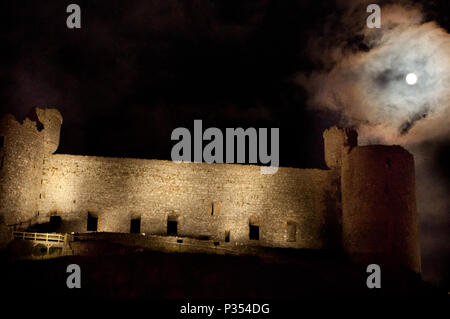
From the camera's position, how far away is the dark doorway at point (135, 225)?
25.2 meters

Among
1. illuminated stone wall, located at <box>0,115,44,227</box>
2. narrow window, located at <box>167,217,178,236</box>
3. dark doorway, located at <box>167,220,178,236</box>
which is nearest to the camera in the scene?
illuminated stone wall, located at <box>0,115,44,227</box>

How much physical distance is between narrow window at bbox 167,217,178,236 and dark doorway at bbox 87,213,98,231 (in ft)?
13.7

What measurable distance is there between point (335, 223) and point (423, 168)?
53.3 feet

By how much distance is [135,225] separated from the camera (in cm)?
2575

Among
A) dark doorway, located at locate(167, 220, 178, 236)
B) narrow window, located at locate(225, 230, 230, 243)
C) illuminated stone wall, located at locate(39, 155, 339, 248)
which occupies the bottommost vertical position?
narrow window, located at locate(225, 230, 230, 243)

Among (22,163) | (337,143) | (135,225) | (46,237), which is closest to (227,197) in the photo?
(135,225)

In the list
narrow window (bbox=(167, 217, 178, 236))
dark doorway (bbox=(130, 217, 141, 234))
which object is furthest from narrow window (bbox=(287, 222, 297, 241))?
dark doorway (bbox=(130, 217, 141, 234))

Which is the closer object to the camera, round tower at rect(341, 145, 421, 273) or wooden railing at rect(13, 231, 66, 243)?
wooden railing at rect(13, 231, 66, 243)

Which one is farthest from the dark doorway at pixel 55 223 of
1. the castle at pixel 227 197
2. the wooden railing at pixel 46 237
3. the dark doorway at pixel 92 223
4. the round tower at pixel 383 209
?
the round tower at pixel 383 209

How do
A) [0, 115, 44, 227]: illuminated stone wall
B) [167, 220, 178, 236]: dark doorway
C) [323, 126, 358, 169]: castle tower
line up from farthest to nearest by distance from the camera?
[323, 126, 358, 169]: castle tower → [167, 220, 178, 236]: dark doorway → [0, 115, 44, 227]: illuminated stone wall

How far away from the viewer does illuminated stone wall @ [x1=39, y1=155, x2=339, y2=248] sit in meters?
24.1

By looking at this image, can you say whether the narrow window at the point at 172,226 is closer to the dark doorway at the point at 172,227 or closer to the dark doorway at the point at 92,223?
the dark doorway at the point at 172,227

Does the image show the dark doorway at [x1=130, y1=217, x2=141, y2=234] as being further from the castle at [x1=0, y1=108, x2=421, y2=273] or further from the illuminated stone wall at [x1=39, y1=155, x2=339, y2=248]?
the illuminated stone wall at [x1=39, y1=155, x2=339, y2=248]
